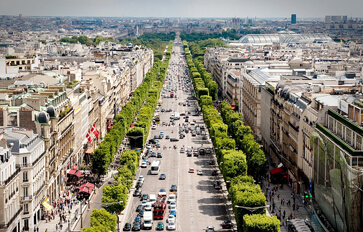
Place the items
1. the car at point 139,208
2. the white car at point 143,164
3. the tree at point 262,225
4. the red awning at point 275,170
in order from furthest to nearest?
the white car at point 143,164, the red awning at point 275,170, the car at point 139,208, the tree at point 262,225

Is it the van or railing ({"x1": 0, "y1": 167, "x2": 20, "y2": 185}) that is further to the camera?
the van

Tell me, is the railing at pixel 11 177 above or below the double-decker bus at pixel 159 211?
above

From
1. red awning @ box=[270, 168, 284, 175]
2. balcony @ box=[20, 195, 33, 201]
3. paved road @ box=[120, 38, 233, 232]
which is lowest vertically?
paved road @ box=[120, 38, 233, 232]

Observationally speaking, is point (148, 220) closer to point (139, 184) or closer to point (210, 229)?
point (210, 229)

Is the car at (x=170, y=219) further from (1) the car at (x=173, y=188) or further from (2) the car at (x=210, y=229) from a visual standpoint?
(1) the car at (x=173, y=188)

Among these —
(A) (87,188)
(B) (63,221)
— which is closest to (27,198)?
(B) (63,221)

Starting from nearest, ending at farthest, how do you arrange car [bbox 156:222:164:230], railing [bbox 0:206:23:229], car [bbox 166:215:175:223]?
railing [bbox 0:206:23:229] → car [bbox 156:222:164:230] → car [bbox 166:215:175:223]

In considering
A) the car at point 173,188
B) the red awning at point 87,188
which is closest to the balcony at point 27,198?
the red awning at point 87,188

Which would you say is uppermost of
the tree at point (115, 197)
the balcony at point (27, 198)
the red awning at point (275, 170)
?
the balcony at point (27, 198)

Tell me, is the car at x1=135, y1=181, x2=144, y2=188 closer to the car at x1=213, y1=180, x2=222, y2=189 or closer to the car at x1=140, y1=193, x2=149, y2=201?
the car at x1=140, y1=193, x2=149, y2=201

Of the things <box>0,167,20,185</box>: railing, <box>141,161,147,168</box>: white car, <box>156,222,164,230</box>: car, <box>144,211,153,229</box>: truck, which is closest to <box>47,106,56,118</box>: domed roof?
<box>0,167,20,185</box>: railing
